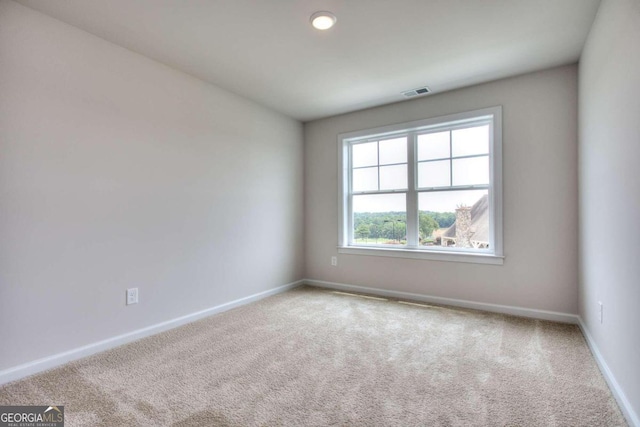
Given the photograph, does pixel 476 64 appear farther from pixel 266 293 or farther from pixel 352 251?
pixel 266 293

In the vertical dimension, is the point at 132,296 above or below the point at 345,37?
below

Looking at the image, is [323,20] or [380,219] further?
[380,219]

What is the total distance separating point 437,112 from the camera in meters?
3.57

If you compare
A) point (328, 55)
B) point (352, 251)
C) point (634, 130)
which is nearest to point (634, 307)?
point (634, 130)

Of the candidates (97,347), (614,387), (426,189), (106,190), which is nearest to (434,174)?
(426,189)

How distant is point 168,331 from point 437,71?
11.5 ft

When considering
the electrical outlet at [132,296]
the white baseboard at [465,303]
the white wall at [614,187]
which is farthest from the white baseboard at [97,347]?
the white wall at [614,187]

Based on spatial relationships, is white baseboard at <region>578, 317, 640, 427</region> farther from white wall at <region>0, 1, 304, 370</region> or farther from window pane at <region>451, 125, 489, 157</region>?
white wall at <region>0, 1, 304, 370</region>

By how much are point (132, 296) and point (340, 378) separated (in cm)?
184

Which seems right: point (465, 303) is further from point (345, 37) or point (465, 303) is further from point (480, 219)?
point (345, 37)

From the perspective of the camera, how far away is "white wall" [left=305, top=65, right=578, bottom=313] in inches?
114

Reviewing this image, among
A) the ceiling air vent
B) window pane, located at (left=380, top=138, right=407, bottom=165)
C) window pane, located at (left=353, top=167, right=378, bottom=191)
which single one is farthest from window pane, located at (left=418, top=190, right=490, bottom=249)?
the ceiling air vent

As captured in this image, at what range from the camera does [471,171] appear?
3453 mm

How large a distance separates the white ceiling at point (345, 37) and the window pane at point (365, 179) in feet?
3.86
